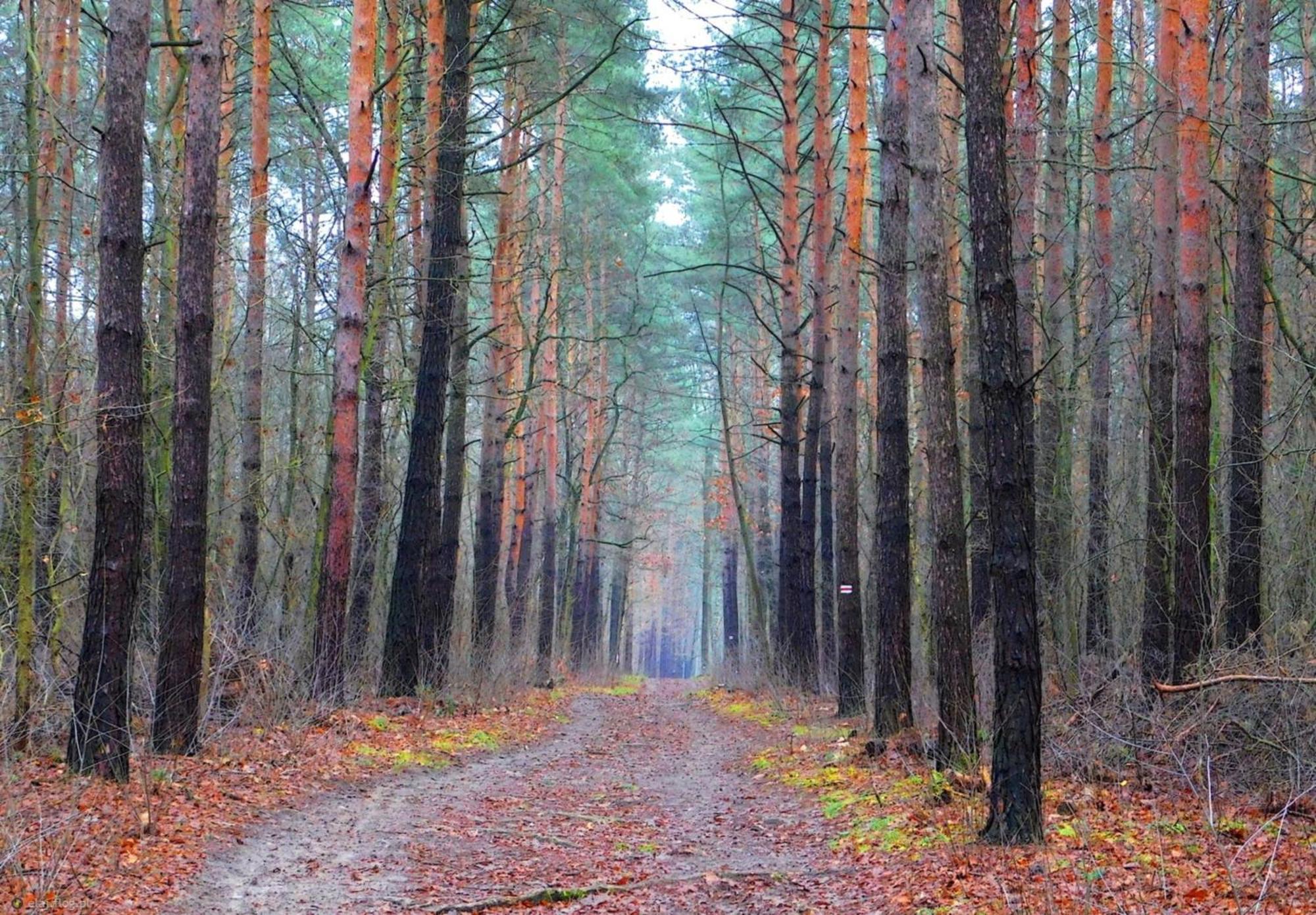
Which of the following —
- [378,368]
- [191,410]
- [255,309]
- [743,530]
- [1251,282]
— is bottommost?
[743,530]

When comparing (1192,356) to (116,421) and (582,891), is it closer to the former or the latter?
(582,891)

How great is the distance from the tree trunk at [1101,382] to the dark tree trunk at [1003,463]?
703 cm

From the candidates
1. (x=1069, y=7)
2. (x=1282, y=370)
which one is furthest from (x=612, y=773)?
(x=1069, y=7)

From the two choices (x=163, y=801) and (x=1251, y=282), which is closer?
(x=163, y=801)

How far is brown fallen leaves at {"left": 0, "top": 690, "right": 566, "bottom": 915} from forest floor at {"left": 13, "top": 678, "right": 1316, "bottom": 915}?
0.02 meters

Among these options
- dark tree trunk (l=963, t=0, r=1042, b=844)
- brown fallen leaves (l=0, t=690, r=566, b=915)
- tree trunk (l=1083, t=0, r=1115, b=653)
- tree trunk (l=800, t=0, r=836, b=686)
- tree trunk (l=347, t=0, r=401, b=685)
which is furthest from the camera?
tree trunk (l=800, t=0, r=836, b=686)

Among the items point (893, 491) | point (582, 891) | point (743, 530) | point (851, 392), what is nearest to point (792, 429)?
point (743, 530)

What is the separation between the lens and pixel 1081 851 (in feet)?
19.8

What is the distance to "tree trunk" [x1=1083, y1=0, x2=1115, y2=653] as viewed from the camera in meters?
13.4

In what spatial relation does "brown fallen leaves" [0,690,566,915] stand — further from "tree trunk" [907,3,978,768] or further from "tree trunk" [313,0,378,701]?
"tree trunk" [907,3,978,768]

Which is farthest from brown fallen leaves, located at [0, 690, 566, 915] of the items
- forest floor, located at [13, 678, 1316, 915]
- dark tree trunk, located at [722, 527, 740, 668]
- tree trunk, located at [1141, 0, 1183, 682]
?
dark tree trunk, located at [722, 527, 740, 668]

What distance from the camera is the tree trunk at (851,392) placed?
1323 centimetres

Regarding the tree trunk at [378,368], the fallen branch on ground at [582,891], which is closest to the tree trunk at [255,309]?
the tree trunk at [378,368]

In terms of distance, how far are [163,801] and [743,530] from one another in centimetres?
1410
